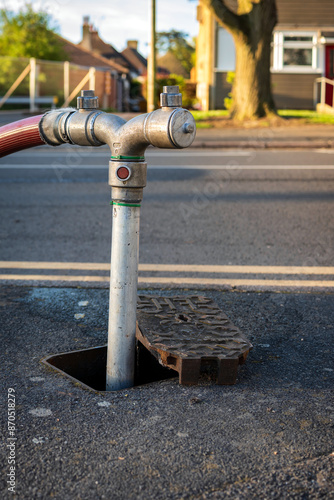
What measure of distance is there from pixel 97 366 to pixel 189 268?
56.6 inches

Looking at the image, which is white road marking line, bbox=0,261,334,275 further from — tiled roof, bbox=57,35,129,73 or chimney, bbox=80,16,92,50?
chimney, bbox=80,16,92,50

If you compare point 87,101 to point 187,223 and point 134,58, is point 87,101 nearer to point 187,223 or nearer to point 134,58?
point 187,223

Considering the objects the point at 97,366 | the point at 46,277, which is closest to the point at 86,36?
the point at 46,277

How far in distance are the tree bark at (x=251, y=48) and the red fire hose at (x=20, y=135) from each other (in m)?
12.7

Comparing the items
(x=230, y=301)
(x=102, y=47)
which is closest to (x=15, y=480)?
(x=230, y=301)

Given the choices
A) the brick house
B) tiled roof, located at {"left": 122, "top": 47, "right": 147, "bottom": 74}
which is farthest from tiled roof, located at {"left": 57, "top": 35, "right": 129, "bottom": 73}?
the brick house

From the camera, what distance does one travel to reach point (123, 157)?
2240mm

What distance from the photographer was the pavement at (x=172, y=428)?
5.85 feet

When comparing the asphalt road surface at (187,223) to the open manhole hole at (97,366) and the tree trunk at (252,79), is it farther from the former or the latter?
the tree trunk at (252,79)

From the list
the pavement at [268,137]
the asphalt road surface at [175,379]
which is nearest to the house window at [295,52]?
the pavement at [268,137]

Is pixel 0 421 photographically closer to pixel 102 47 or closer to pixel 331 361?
pixel 331 361

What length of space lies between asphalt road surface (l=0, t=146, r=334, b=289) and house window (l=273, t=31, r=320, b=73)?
50.9 ft

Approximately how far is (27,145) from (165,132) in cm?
71

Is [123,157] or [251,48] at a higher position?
[251,48]
